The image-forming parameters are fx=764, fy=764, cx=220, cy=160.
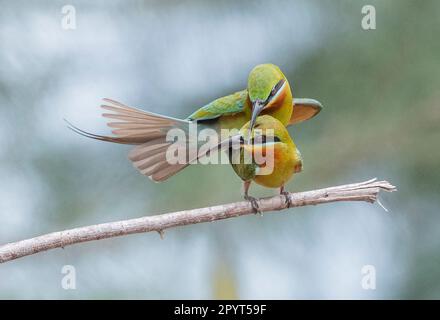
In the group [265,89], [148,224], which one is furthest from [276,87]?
[148,224]

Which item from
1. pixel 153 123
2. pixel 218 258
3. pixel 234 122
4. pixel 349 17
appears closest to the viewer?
pixel 153 123

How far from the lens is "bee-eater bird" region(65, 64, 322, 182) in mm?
1022

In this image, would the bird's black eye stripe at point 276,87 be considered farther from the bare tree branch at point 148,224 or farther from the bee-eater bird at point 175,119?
the bare tree branch at point 148,224

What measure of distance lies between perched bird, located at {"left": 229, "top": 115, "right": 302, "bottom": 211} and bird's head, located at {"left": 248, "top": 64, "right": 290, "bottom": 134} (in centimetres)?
2

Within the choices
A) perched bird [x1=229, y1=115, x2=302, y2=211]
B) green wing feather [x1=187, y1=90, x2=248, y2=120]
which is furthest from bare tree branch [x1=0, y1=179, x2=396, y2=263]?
green wing feather [x1=187, y1=90, x2=248, y2=120]

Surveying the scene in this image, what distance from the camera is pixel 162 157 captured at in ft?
3.53

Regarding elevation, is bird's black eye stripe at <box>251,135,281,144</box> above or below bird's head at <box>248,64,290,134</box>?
below

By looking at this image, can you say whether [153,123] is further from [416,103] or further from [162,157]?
[416,103]

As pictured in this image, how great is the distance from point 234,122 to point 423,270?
898 mm

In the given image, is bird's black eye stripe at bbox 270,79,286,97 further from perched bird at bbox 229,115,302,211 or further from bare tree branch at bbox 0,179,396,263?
bare tree branch at bbox 0,179,396,263

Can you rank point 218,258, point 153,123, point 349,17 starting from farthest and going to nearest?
point 349,17
point 218,258
point 153,123

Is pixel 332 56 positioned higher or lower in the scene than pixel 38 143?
higher

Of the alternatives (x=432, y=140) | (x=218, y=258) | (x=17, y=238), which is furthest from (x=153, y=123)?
(x=432, y=140)

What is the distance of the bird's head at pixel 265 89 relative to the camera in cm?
102
